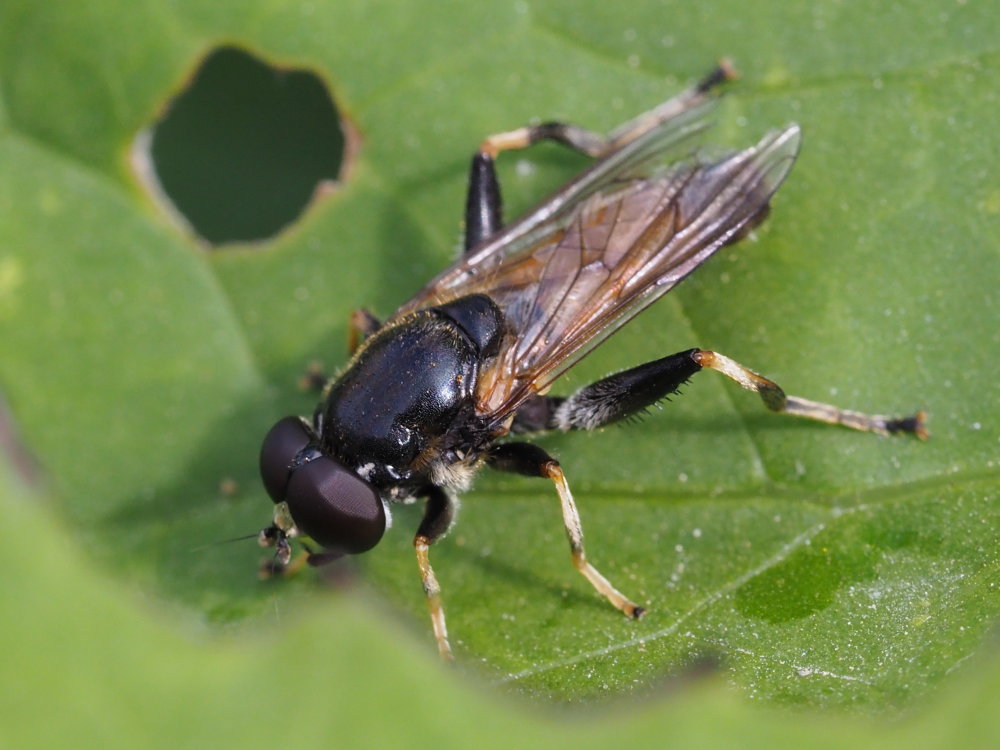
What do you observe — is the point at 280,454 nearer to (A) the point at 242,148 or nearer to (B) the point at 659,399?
(B) the point at 659,399

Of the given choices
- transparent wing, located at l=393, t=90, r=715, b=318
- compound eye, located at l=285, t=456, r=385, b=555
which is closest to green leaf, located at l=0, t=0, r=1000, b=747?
transparent wing, located at l=393, t=90, r=715, b=318

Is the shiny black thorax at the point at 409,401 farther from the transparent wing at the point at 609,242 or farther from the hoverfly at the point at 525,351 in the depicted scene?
the transparent wing at the point at 609,242

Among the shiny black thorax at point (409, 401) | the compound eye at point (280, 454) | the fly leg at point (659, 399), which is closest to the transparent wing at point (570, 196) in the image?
the shiny black thorax at point (409, 401)

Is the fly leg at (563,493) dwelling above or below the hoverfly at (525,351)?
below

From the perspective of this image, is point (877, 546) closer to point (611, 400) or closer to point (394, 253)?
point (611, 400)

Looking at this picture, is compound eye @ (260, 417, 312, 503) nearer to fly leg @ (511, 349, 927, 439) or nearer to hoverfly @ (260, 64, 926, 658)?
hoverfly @ (260, 64, 926, 658)

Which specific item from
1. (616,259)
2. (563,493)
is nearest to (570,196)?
(616,259)
